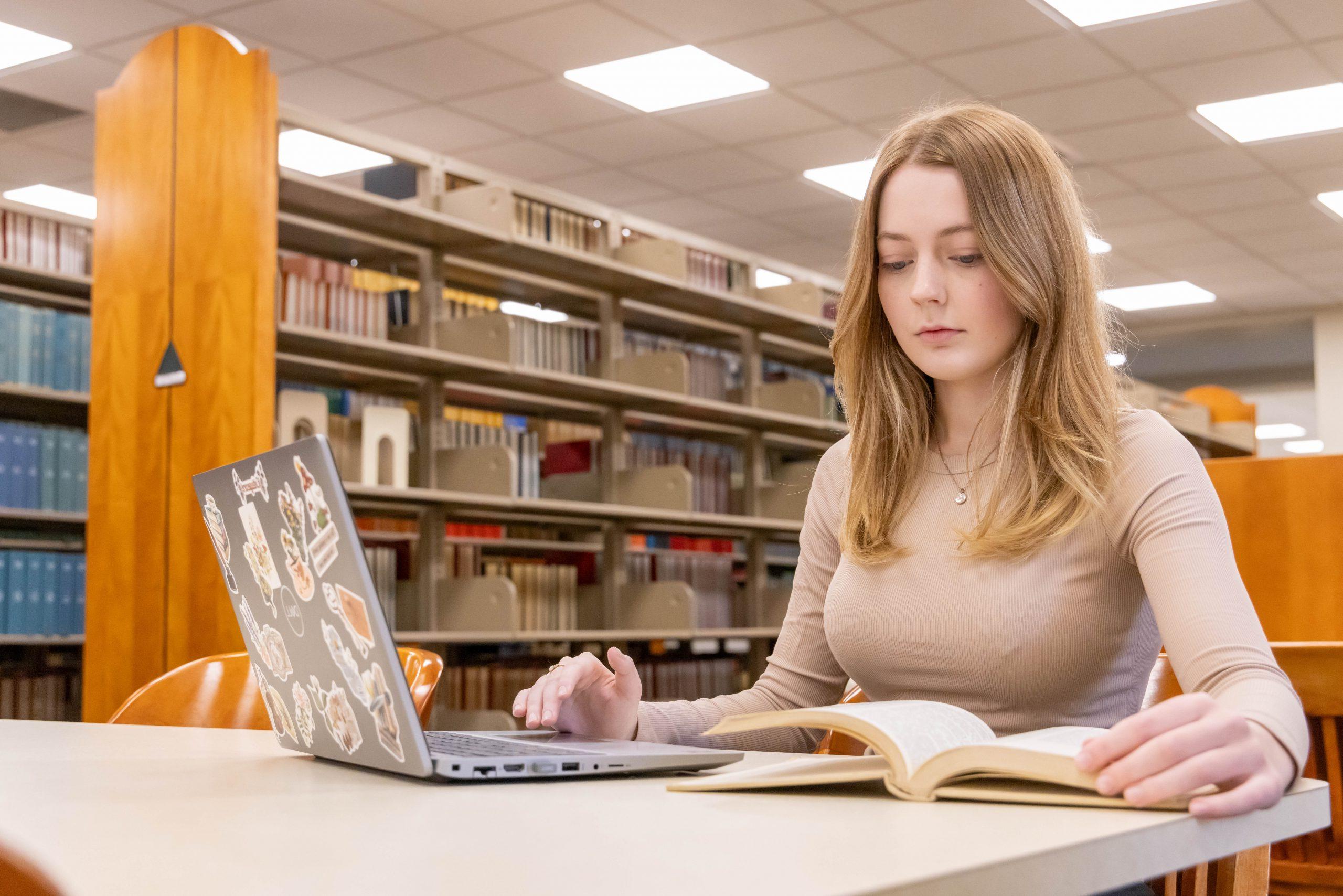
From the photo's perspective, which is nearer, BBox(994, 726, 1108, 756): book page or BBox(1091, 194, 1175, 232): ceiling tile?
BBox(994, 726, 1108, 756): book page

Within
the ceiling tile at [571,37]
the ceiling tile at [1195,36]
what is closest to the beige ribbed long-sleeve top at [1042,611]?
the ceiling tile at [571,37]

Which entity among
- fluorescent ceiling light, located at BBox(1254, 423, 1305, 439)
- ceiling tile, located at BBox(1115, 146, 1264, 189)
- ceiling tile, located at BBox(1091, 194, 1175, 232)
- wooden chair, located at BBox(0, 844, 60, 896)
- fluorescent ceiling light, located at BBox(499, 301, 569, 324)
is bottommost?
wooden chair, located at BBox(0, 844, 60, 896)

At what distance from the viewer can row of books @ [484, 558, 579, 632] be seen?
467 centimetres

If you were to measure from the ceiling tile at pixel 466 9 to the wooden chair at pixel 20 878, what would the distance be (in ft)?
14.5

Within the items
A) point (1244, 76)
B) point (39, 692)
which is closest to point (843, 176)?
point (1244, 76)

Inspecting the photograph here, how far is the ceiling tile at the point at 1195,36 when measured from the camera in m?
4.91

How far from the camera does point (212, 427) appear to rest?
3.57 meters

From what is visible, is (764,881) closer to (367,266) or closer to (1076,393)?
(1076,393)

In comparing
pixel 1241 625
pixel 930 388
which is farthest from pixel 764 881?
pixel 930 388

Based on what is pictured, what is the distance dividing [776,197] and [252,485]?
6.44 metres

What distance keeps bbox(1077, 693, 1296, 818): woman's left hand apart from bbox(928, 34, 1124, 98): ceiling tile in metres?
4.81

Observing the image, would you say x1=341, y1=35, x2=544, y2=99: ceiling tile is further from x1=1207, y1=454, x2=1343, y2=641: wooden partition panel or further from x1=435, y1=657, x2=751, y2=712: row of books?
x1=1207, y1=454, x2=1343, y2=641: wooden partition panel

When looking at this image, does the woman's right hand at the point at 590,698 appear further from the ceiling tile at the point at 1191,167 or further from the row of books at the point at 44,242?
the ceiling tile at the point at 1191,167

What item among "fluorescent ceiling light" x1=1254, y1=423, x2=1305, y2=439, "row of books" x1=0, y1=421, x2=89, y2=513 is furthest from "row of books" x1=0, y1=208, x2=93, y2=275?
"fluorescent ceiling light" x1=1254, y1=423, x2=1305, y2=439
